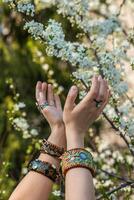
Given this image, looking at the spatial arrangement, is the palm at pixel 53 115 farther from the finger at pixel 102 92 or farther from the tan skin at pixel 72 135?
the finger at pixel 102 92

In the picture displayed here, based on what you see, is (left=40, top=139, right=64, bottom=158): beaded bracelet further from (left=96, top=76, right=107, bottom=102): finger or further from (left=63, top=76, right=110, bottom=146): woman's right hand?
(left=96, top=76, right=107, bottom=102): finger

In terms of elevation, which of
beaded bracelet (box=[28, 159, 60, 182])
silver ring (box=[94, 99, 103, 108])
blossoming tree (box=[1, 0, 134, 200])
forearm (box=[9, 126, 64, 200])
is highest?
blossoming tree (box=[1, 0, 134, 200])

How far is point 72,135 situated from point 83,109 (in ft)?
0.28

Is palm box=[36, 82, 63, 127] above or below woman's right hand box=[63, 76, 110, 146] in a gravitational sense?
above

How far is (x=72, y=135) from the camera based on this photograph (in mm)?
1849

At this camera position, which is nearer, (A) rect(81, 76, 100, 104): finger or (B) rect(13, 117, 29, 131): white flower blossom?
(A) rect(81, 76, 100, 104): finger

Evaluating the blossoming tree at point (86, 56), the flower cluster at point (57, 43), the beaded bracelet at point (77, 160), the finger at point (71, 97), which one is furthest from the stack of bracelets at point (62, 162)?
the flower cluster at point (57, 43)

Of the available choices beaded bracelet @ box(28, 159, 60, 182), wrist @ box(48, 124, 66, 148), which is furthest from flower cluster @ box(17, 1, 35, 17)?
beaded bracelet @ box(28, 159, 60, 182)

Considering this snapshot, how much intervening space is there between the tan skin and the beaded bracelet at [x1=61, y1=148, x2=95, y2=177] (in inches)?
0.6

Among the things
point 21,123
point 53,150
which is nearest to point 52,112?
point 53,150

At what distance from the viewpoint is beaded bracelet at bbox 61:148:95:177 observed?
1.79 metres

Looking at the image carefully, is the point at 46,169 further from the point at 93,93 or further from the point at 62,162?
the point at 93,93

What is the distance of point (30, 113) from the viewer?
9.04 metres

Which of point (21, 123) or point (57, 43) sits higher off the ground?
point (21, 123)
